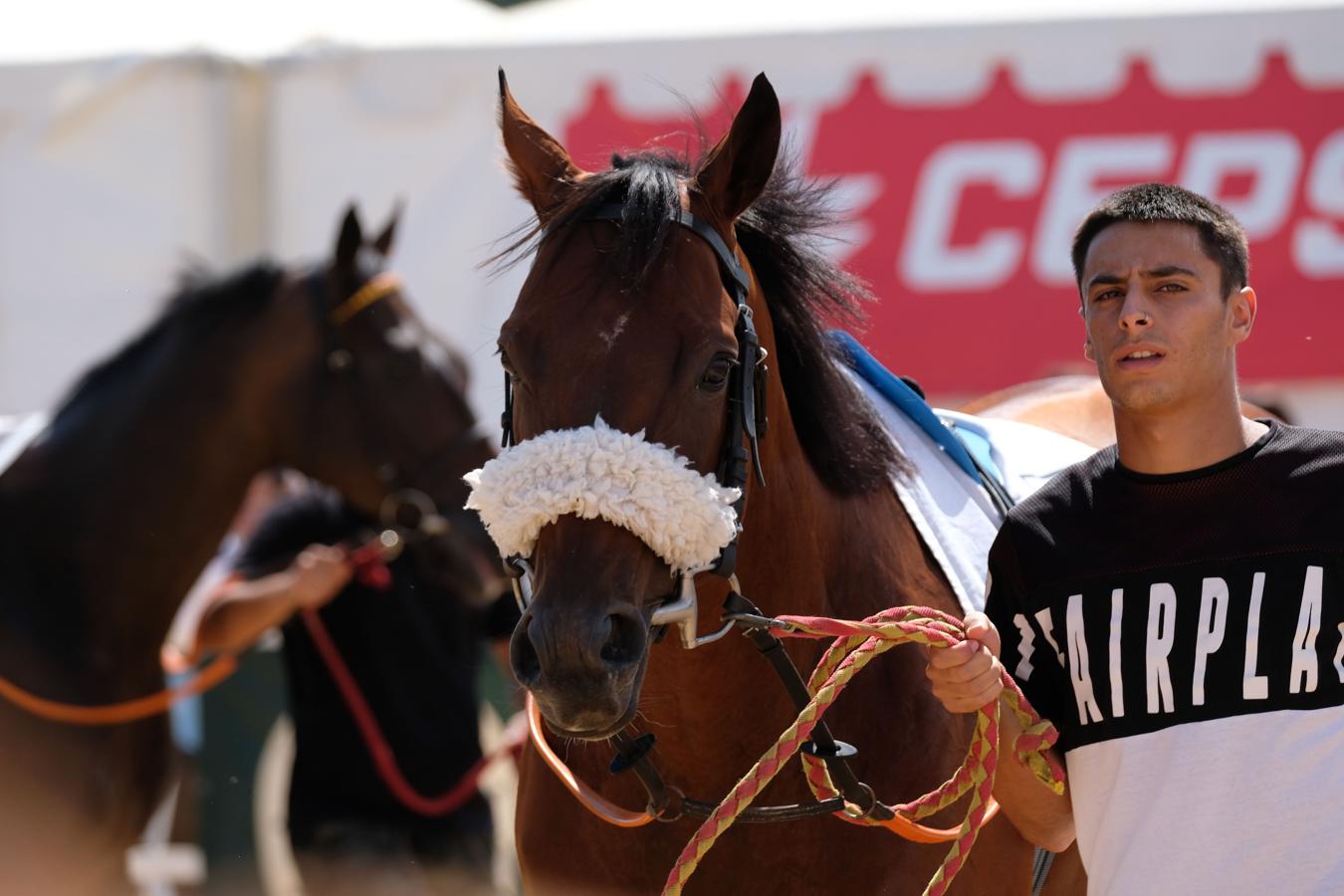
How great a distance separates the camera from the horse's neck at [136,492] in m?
4.12

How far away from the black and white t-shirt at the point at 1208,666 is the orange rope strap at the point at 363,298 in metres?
2.88

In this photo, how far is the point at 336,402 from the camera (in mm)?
4590

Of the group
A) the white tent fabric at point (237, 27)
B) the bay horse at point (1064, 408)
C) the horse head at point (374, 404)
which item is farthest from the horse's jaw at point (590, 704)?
the white tent fabric at point (237, 27)

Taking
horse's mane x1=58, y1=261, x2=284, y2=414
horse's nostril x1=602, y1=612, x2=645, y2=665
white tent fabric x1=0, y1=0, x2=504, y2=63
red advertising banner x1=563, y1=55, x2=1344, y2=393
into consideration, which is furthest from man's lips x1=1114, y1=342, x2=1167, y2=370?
white tent fabric x1=0, y1=0, x2=504, y2=63

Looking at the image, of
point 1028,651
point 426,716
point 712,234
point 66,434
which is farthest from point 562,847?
point 426,716

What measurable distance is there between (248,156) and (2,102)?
995mm

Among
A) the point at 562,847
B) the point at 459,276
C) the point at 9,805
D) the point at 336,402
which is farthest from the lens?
the point at 459,276

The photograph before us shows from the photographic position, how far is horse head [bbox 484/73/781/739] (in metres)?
1.91

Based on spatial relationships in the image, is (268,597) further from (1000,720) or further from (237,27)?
(1000,720)

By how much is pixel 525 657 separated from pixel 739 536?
0.44m

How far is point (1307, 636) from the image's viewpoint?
78.4 inches

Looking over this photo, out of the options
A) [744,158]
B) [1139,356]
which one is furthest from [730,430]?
[1139,356]

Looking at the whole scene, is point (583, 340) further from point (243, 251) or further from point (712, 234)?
point (243, 251)

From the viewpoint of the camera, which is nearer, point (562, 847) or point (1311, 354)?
point (562, 847)
